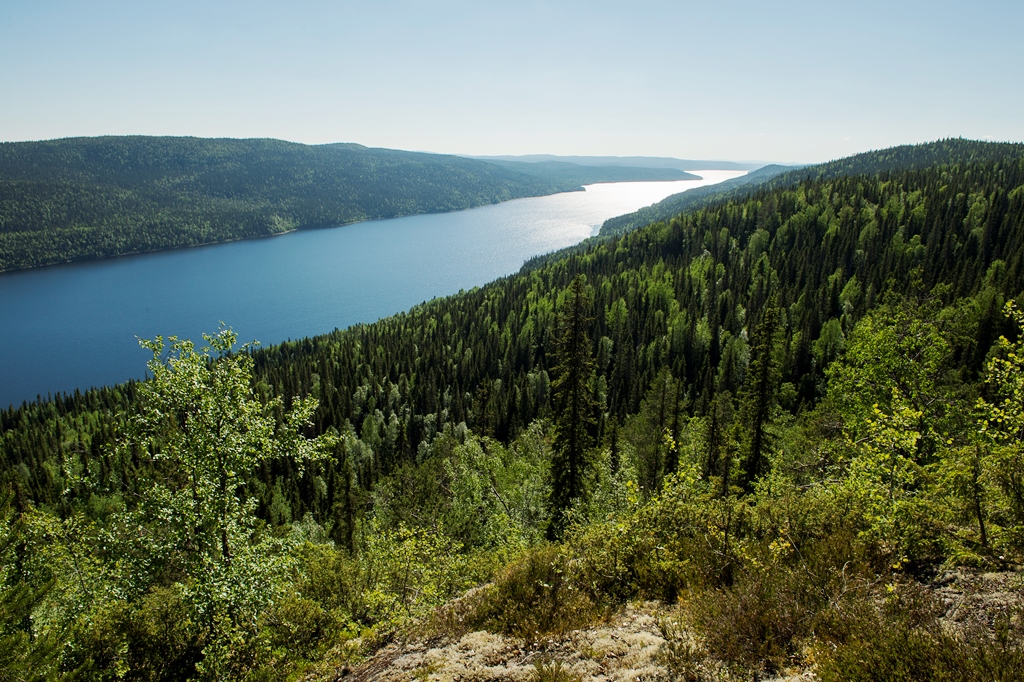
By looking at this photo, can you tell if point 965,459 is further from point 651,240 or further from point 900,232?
point 651,240

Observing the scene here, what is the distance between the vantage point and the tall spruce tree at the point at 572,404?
2684cm

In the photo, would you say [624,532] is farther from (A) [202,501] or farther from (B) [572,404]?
(B) [572,404]

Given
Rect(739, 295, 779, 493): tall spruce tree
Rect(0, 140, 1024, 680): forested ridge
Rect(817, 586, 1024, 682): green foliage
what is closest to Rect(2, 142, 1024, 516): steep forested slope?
Rect(0, 140, 1024, 680): forested ridge

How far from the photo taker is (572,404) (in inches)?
1121

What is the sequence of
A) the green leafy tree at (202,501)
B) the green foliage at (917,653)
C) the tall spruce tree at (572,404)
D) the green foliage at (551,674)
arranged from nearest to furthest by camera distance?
the green foliage at (917,653) → the green foliage at (551,674) → the green leafy tree at (202,501) → the tall spruce tree at (572,404)

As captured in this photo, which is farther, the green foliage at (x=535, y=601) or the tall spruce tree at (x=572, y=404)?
the tall spruce tree at (x=572, y=404)

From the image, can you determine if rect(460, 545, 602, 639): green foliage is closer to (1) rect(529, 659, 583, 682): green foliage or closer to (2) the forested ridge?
(2) the forested ridge

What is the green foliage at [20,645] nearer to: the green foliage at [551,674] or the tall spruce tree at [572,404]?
the green foliage at [551,674]

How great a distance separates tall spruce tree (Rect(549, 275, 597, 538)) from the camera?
2684 cm

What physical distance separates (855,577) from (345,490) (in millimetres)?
57186

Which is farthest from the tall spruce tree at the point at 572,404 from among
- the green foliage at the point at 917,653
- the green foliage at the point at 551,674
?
the green foliage at the point at 917,653

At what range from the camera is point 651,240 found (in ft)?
615

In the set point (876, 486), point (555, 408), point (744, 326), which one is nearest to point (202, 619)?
point (876, 486)

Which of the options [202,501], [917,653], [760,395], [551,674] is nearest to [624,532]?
[551,674]
